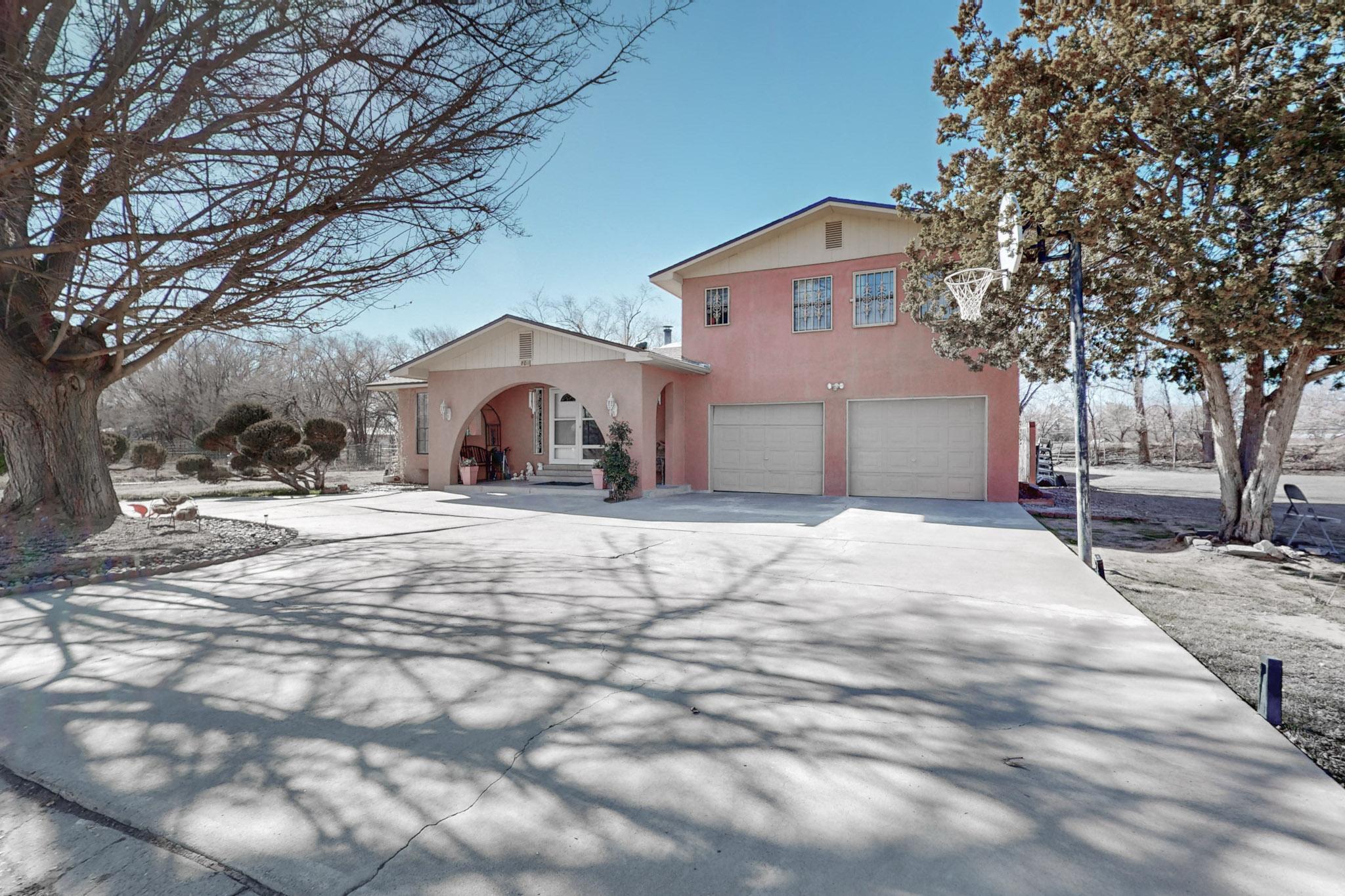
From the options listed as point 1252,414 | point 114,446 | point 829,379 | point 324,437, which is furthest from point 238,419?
point 1252,414

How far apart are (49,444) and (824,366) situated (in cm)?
1323

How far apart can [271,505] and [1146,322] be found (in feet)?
51.8

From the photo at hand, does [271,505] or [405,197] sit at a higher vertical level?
[405,197]

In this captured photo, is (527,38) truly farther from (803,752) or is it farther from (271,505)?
(271,505)

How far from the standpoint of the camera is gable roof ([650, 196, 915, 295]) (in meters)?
12.3

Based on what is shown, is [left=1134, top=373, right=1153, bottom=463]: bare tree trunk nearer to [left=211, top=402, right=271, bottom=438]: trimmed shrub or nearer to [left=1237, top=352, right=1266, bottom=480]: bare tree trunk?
[left=1237, top=352, right=1266, bottom=480]: bare tree trunk

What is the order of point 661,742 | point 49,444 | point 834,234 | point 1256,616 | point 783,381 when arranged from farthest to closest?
point 783,381 < point 834,234 < point 49,444 < point 1256,616 < point 661,742

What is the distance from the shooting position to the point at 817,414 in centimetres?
1341

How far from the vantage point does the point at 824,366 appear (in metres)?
13.2

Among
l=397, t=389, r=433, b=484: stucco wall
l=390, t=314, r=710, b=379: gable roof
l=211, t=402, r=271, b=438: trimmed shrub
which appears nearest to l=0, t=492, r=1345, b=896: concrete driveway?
l=390, t=314, r=710, b=379: gable roof

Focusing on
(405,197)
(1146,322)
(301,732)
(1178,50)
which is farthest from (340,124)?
(1146,322)

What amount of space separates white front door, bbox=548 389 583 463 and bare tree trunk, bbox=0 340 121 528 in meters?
9.16

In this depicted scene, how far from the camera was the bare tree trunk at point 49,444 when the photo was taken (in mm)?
7648

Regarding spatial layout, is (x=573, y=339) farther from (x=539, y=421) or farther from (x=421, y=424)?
(x=421, y=424)
